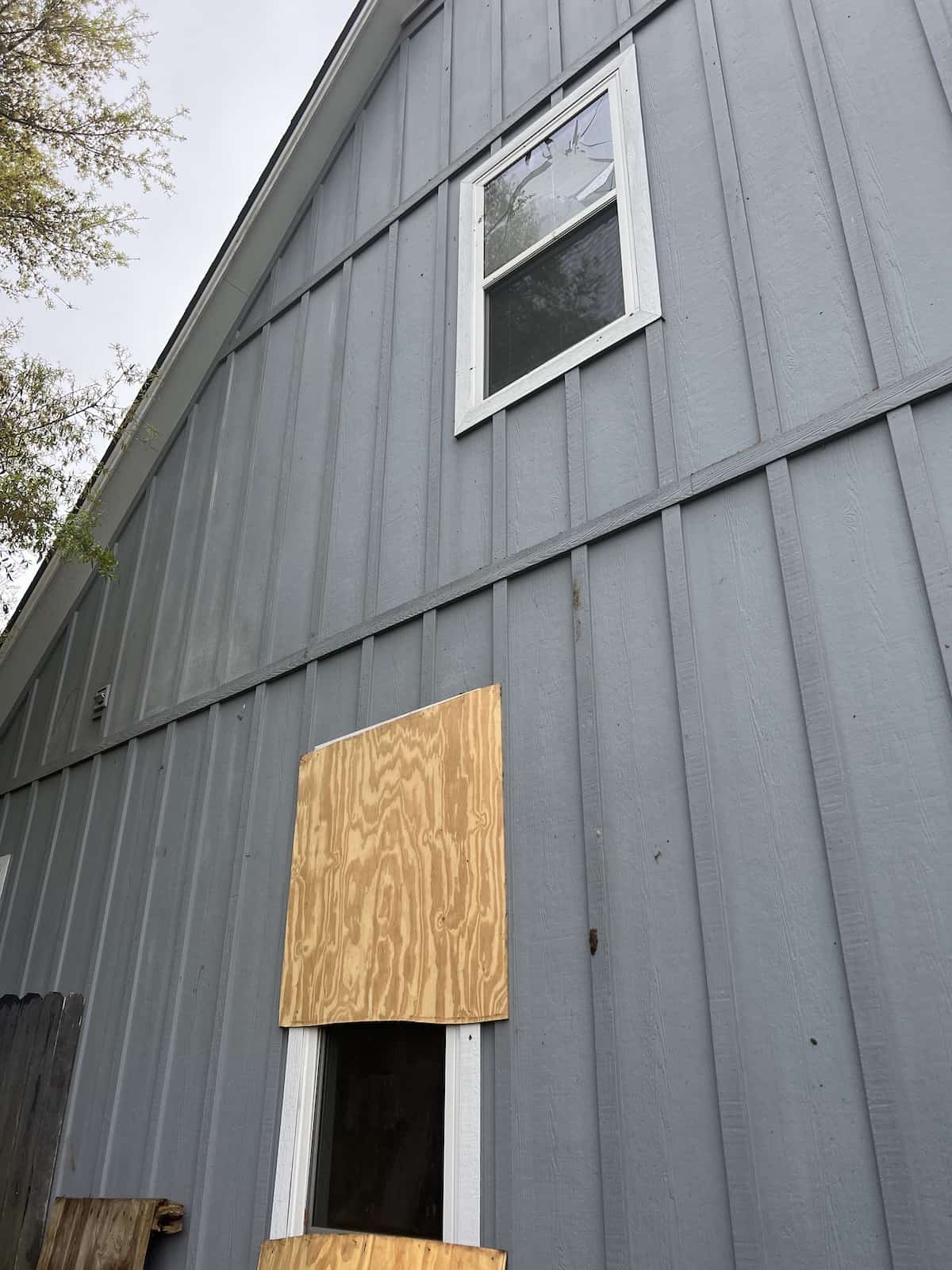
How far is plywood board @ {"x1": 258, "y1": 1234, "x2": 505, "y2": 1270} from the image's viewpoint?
261 centimetres

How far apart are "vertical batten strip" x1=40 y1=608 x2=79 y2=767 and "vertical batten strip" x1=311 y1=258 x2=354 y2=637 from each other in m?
2.71

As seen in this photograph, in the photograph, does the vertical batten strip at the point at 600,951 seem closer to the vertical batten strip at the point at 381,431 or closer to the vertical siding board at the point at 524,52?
the vertical batten strip at the point at 381,431

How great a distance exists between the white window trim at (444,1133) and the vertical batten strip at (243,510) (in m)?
2.08

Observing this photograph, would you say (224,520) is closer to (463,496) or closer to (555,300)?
(463,496)

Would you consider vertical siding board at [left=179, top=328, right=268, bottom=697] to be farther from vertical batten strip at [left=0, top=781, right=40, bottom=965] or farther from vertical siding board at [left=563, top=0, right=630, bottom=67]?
vertical siding board at [left=563, top=0, right=630, bottom=67]

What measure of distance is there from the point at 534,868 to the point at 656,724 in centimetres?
61

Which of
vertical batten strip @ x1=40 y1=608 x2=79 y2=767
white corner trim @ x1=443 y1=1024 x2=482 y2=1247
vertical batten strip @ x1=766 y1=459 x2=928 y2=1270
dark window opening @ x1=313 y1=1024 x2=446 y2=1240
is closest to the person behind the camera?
vertical batten strip @ x1=766 y1=459 x2=928 y2=1270

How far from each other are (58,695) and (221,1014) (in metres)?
3.25

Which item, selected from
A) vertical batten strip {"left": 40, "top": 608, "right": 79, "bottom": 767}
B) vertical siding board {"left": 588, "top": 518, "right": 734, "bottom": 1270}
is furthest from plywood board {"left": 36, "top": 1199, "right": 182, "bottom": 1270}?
vertical batten strip {"left": 40, "top": 608, "right": 79, "bottom": 767}

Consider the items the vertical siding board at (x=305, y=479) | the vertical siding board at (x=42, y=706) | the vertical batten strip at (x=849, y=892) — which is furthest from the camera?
the vertical siding board at (x=42, y=706)

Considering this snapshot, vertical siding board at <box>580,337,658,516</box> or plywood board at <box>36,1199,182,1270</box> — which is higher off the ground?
vertical siding board at <box>580,337,658,516</box>

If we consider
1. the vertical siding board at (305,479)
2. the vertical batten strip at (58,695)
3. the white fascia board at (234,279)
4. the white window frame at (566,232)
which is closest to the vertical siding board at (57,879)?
the vertical batten strip at (58,695)

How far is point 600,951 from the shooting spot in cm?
270

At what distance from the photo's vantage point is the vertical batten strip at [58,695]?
239 inches
